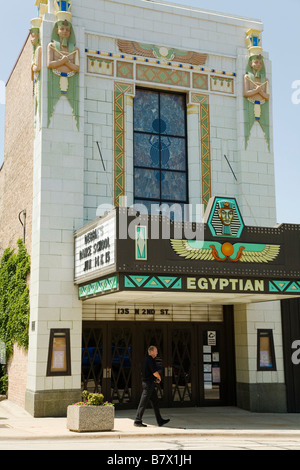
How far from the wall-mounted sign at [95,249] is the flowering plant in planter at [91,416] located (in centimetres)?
297

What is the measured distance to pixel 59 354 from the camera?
1638 cm

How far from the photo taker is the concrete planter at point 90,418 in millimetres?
13023

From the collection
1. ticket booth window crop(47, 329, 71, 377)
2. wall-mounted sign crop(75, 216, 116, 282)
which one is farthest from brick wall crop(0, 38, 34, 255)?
ticket booth window crop(47, 329, 71, 377)

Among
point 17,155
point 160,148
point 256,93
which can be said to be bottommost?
point 160,148

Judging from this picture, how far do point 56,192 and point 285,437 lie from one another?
347 inches

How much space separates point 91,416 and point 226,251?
493 centimetres

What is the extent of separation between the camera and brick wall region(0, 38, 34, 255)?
19.4 m

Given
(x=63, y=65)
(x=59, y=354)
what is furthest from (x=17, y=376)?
(x=63, y=65)

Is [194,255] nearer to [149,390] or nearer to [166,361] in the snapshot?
[149,390]

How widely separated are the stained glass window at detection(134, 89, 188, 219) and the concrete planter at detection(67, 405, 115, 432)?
282 inches

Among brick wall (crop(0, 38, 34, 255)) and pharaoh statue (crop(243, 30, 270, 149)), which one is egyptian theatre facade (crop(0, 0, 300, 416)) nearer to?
pharaoh statue (crop(243, 30, 270, 149))

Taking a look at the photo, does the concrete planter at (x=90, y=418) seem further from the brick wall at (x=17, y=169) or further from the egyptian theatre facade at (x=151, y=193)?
the brick wall at (x=17, y=169)

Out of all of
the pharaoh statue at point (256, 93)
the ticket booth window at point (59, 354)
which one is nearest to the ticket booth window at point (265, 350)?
the ticket booth window at point (59, 354)
